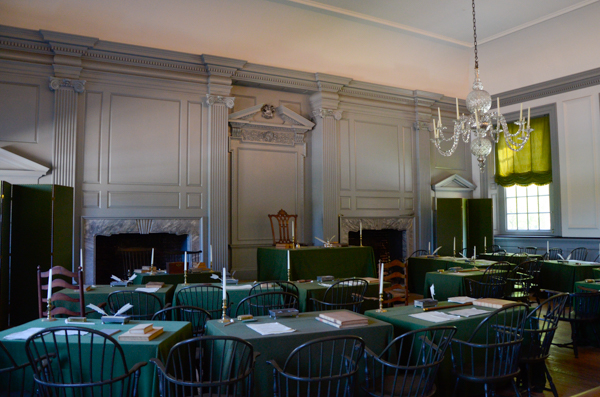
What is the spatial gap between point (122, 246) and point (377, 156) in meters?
5.94

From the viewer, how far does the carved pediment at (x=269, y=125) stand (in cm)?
926

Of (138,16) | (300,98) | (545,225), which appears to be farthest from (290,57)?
(545,225)

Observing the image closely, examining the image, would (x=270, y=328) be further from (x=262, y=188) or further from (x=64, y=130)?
(x=262, y=188)

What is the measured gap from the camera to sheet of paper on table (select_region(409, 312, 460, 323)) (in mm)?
3449

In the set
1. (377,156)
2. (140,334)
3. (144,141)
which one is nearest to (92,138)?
(144,141)

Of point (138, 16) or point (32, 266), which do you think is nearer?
point (32, 266)


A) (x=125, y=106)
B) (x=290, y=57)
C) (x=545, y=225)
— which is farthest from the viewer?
(x=545, y=225)

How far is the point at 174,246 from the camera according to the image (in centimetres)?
889

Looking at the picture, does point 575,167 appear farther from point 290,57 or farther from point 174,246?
point 174,246

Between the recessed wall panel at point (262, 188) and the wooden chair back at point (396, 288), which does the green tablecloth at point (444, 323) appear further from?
the recessed wall panel at point (262, 188)

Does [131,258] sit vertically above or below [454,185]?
below

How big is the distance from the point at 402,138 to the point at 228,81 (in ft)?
15.2

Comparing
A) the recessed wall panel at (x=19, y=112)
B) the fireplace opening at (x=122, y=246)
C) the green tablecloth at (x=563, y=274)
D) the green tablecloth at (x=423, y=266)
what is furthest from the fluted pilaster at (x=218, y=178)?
the green tablecloth at (x=563, y=274)

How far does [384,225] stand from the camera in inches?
420
